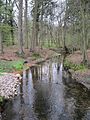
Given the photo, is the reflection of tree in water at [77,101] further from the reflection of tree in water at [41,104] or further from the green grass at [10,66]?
the green grass at [10,66]

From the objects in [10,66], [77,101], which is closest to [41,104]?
[77,101]

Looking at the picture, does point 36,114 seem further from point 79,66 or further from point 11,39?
point 11,39

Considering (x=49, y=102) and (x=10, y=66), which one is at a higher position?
(x=10, y=66)

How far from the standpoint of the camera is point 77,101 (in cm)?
1407

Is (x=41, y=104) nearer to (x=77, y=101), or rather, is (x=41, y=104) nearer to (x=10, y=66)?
(x=77, y=101)

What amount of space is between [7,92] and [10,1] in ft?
111

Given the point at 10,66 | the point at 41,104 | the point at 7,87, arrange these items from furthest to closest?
the point at 10,66 → the point at 7,87 → the point at 41,104

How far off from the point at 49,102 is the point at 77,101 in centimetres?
157

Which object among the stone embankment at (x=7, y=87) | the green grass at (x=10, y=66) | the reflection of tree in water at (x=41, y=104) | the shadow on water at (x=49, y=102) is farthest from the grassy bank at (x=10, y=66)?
the reflection of tree in water at (x=41, y=104)

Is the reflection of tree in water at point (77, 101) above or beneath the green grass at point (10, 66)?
beneath

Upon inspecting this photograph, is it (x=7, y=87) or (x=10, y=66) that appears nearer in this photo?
(x=7, y=87)

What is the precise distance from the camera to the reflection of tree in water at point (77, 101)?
12.1 m

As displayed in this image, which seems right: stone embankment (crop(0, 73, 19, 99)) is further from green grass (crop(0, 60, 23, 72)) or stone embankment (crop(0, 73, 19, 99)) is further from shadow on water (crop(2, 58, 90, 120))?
green grass (crop(0, 60, 23, 72))

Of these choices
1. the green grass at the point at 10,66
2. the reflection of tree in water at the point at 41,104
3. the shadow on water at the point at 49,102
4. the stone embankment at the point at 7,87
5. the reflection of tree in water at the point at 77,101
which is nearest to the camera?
the shadow on water at the point at 49,102
